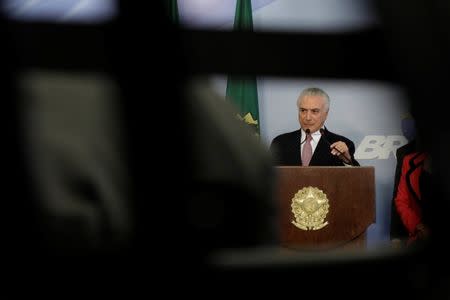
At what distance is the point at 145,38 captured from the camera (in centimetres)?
57

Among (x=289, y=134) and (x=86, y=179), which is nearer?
(x=86, y=179)

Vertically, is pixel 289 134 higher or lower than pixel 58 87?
lower

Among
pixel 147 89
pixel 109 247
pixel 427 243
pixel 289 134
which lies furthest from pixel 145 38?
pixel 289 134

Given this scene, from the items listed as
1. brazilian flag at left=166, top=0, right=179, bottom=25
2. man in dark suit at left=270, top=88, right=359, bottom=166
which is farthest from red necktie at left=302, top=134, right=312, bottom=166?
brazilian flag at left=166, top=0, right=179, bottom=25

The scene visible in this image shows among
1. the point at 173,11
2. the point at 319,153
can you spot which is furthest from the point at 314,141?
the point at 173,11

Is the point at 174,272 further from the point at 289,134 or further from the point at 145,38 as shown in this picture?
the point at 289,134

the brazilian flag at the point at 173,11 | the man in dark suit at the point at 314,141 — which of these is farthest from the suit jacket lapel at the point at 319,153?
the brazilian flag at the point at 173,11

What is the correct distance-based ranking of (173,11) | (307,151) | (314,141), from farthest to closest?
(314,141) < (307,151) < (173,11)

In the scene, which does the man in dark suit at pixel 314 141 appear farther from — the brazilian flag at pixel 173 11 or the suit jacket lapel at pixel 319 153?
the brazilian flag at pixel 173 11

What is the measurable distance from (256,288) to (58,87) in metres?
0.23

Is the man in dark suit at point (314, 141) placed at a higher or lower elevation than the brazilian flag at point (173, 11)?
lower

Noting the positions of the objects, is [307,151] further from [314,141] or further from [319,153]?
[314,141]

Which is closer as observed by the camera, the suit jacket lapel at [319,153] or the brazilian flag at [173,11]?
the brazilian flag at [173,11]

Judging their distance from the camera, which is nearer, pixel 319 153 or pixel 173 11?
pixel 173 11
